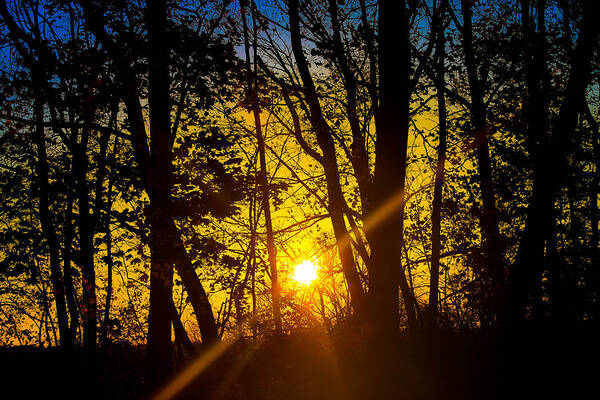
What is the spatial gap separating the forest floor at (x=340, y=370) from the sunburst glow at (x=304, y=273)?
183 centimetres

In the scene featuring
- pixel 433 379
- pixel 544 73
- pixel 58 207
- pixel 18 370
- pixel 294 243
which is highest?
pixel 58 207

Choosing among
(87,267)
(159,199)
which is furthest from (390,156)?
(87,267)

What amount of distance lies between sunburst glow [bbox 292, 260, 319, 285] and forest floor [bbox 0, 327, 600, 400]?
1826 mm

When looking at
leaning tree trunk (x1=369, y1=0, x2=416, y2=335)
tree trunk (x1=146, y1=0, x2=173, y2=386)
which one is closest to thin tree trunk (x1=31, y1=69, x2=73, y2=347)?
tree trunk (x1=146, y1=0, x2=173, y2=386)

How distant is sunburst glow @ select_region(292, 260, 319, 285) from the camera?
14102mm

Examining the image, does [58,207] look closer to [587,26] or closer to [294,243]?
[294,243]

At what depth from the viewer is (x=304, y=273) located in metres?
14.5

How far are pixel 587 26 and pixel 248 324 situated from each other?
13.5 m

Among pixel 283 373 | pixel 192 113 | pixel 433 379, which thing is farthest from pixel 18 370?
pixel 433 379

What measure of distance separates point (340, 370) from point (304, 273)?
15.2ft

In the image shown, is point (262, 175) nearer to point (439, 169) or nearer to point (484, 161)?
point (439, 169)

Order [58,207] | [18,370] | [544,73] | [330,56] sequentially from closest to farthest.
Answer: [330,56], [544,73], [18,370], [58,207]

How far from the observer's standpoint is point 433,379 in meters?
8.40

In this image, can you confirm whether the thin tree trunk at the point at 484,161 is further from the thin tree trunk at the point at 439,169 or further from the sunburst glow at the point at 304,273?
the sunburst glow at the point at 304,273
